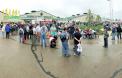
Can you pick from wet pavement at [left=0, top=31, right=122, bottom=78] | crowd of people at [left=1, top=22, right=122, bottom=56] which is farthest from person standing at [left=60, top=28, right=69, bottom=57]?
wet pavement at [left=0, top=31, right=122, bottom=78]

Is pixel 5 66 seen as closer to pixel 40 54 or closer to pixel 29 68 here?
pixel 29 68

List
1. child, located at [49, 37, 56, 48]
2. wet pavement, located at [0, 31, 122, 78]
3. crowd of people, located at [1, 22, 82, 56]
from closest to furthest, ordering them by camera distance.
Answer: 1. wet pavement, located at [0, 31, 122, 78]
2. crowd of people, located at [1, 22, 82, 56]
3. child, located at [49, 37, 56, 48]

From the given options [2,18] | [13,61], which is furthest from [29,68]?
[2,18]

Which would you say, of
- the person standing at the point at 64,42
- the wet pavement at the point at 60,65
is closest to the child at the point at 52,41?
the wet pavement at the point at 60,65

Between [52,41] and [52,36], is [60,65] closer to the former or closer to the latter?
[52,41]

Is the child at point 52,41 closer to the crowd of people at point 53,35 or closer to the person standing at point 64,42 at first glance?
the crowd of people at point 53,35

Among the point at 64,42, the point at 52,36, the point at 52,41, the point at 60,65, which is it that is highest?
the point at 52,36

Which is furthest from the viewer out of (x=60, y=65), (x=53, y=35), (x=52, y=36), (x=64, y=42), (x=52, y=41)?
(x=53, y=35)

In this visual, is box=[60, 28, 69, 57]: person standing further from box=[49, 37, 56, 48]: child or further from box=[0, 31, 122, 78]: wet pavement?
box=[49, 37, 56, 48]: child

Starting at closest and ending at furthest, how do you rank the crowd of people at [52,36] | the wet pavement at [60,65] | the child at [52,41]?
the wet pavement at [60,65] → the crowd of people at [52,36] → the child at [52,41]

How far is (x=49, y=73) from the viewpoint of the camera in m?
15.8

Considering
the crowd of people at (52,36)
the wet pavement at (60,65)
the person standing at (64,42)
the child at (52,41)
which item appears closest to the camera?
the wet pavement at (60,65)

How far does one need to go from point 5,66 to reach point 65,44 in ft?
15.7

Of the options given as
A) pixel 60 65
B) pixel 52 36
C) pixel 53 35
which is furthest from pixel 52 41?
pixel 60 65
